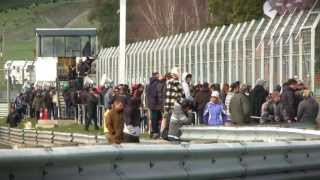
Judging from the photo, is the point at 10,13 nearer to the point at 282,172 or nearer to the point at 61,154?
the point at 61,154

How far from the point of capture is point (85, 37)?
63.7 meters

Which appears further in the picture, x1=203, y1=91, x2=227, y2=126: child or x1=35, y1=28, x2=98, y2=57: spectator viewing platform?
x1=35, y1=28, x2=98, y2=57: spectator viewing platform

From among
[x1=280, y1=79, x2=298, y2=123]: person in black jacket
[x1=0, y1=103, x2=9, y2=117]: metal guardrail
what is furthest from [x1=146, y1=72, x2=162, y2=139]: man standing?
[x1=0, y1=103, x2=9, y2=117]: metal guardrail

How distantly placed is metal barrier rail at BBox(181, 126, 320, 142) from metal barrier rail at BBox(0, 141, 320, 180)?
4445 mm

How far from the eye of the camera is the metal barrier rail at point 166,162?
7.32 metres

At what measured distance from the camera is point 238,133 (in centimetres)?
1786

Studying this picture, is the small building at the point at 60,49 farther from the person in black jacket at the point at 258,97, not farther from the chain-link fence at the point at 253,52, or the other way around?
the person in black jacket at the point at 258,97

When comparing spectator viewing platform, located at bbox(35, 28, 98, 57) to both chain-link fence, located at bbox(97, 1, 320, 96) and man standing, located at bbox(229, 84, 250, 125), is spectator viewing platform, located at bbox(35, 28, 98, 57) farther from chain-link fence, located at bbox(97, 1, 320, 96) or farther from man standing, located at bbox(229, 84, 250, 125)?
man standing, located at bbox(229, 84, 250, 125)

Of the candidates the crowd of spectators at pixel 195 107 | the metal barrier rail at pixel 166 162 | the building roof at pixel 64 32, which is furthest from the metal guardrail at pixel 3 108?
the metal barrier rail at pixel 166 162

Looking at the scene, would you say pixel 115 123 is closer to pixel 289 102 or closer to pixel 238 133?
pixel 238 133

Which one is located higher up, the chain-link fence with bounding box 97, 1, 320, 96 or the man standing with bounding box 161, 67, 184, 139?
the chain-link fence with bounding box 97, 1, 320, 96

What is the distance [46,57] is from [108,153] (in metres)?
53.5

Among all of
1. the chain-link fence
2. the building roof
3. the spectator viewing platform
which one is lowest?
the chain-link fence

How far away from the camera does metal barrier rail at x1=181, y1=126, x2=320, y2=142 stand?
611 inches
